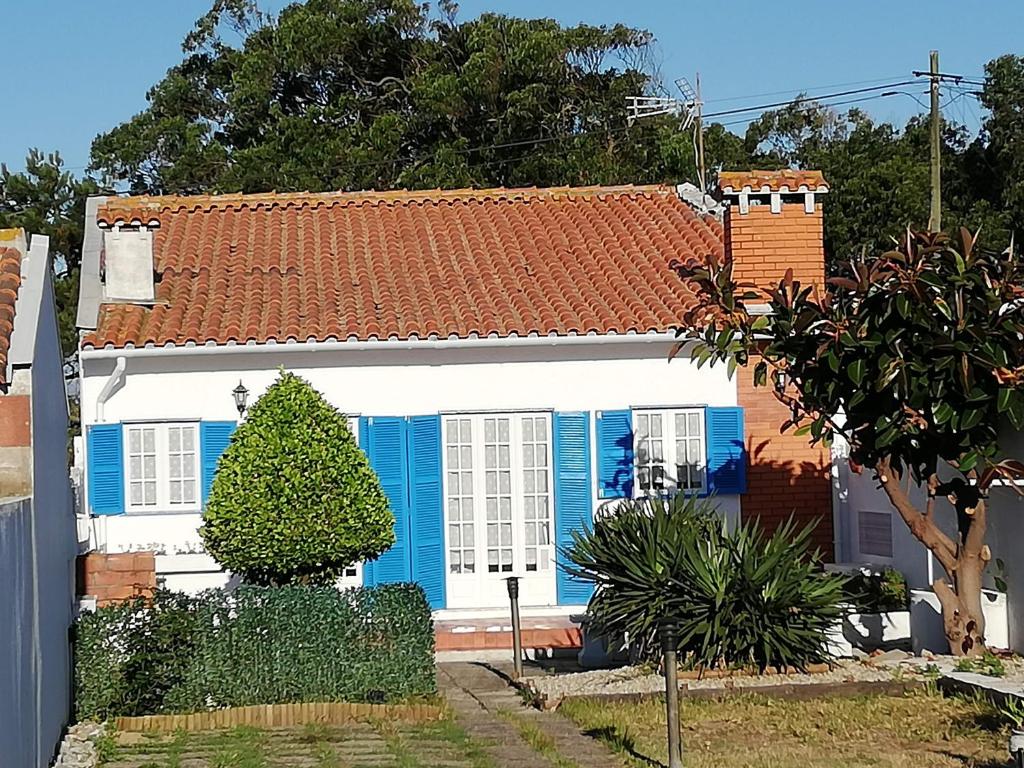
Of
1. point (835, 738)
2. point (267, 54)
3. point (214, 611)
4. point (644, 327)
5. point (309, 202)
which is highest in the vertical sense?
point (267, 54)

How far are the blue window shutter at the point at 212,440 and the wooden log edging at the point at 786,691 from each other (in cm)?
598

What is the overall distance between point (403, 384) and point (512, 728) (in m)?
6.35

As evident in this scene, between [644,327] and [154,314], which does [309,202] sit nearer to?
[154,314]

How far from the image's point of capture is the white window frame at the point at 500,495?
1642 cm

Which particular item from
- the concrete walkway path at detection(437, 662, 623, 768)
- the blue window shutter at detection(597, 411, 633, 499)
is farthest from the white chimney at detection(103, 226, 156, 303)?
the concrete walkway path at detection(437, 662, 623, 768)

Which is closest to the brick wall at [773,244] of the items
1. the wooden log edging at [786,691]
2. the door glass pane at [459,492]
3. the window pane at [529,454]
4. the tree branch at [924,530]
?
the window pane at [529,454]

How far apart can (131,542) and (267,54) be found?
2318cm

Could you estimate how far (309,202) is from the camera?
21578mm

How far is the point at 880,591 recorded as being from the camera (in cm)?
1403

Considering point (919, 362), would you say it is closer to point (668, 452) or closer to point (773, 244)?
point (668, 452)

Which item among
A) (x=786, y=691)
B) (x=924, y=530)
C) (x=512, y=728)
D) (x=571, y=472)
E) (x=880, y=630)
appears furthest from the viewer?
(x=571, y=472)

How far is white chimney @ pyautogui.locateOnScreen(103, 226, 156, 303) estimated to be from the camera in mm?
17281

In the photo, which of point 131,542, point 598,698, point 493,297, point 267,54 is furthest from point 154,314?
point 267,54

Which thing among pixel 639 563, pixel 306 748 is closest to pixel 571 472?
pixel 639 563
